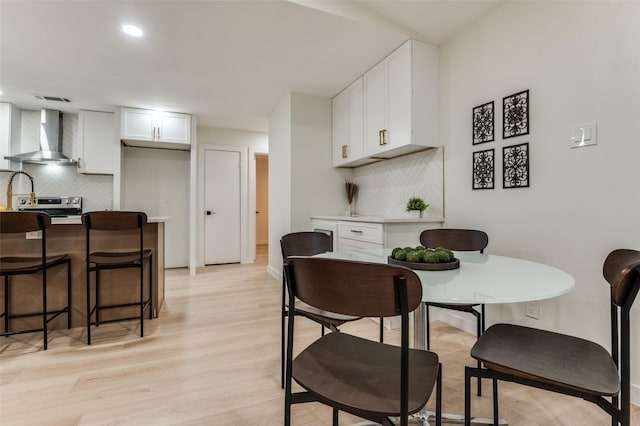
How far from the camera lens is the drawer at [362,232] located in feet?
8.71

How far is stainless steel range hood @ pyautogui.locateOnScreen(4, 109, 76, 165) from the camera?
164 inches

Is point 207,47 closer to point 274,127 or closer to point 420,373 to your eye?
point 274,127

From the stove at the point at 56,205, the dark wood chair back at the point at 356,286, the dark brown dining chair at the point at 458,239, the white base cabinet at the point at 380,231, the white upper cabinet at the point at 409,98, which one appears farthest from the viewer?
the stove at the point at 56,205

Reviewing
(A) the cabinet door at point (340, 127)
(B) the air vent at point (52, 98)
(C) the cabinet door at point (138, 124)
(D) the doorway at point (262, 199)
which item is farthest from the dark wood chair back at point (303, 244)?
(D) the doorway at point (262, 199)

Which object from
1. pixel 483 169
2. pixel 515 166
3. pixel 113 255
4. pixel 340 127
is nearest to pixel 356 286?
pixel 515 166

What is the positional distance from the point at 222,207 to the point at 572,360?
204 inches

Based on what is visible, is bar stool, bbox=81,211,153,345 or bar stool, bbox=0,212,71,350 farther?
bar stool, bbox=81,211,153,345

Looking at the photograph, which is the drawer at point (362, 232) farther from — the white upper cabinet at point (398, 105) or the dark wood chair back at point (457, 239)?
the white upper cabinet at point (398, 105)

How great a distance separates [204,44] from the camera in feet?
9.05

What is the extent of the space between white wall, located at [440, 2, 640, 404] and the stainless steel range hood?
5.30 m

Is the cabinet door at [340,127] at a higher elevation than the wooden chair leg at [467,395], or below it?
higher

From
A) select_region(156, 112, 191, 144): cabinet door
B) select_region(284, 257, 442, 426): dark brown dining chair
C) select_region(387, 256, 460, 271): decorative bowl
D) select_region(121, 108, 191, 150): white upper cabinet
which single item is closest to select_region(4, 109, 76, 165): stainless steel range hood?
select_region(121, 108, 191, 150): white upper cabinet

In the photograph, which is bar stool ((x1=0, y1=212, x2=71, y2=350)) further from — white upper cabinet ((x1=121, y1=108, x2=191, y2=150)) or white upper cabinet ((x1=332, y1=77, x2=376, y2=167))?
white upper cabinet ((x1=332, y1=77, x2=376, y2=167))

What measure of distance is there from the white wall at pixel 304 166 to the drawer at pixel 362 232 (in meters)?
0.78
